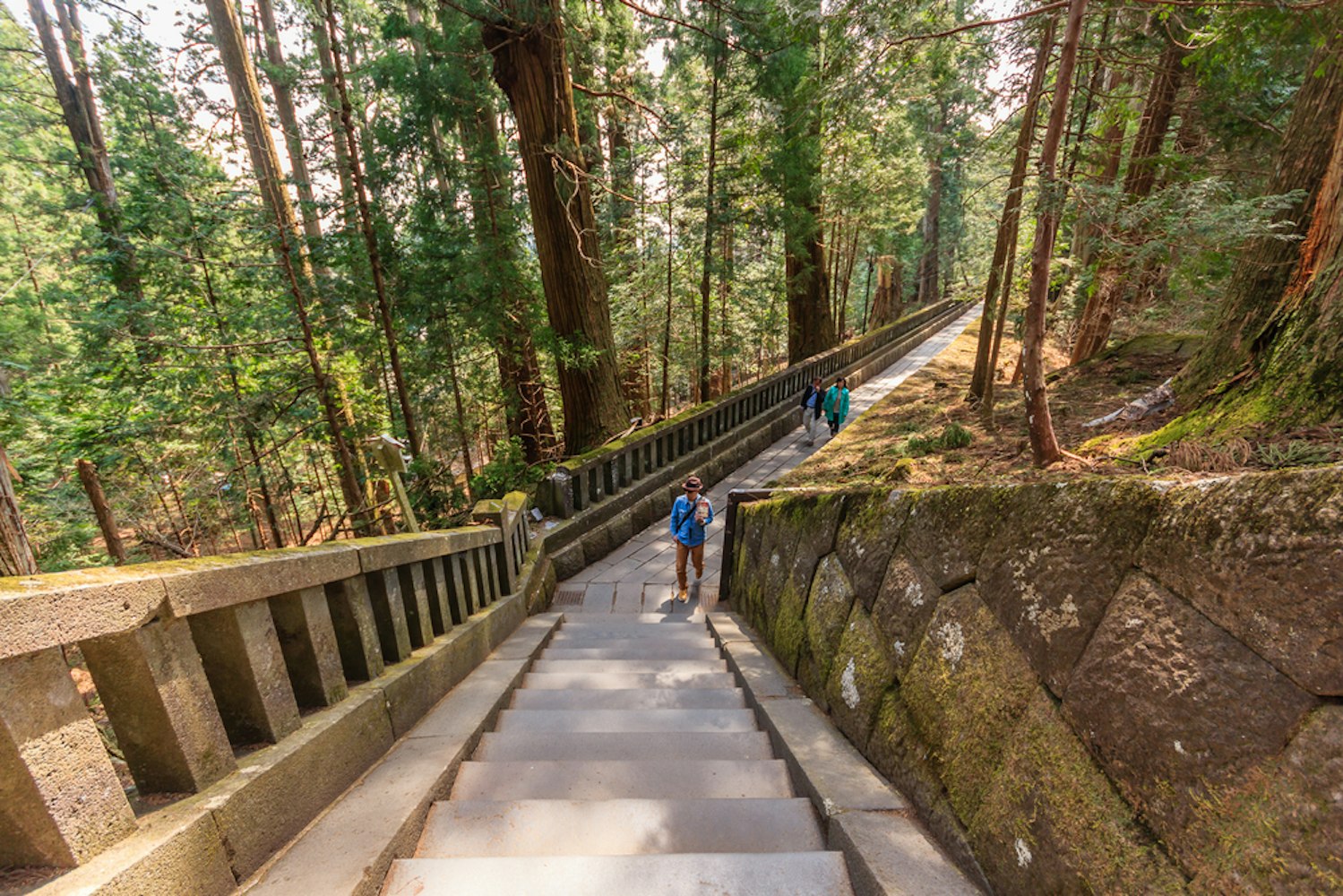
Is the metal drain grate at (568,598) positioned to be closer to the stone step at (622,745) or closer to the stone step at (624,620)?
the stone step at (624,620)

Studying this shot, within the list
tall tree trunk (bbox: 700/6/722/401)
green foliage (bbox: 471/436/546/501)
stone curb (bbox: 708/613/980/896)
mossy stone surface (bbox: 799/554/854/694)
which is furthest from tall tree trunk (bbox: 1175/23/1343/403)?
tall tree trunk (bbox: 700/6/722/401)

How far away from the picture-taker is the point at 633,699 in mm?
3107

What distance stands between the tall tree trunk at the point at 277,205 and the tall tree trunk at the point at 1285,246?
311 inches

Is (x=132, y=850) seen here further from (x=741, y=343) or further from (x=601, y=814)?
(x=741, y=343)

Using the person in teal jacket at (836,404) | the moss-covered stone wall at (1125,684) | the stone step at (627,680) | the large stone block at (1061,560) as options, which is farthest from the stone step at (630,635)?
the person in teal jacket at (836,404)

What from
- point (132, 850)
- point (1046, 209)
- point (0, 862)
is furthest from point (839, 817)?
point (1046, 209)

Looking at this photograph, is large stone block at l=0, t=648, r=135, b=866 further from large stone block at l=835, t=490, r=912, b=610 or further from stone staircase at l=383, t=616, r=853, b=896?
large stone block at l=835, t=490, r=912, b=610

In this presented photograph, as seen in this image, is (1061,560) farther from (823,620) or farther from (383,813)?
(383,813)

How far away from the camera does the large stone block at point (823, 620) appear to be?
8.40 ft

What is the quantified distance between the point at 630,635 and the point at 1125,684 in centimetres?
404

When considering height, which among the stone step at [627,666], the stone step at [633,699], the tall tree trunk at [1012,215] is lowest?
the stone step at [627,666]

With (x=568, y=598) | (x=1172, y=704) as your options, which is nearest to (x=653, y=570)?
(x=568, y=598)

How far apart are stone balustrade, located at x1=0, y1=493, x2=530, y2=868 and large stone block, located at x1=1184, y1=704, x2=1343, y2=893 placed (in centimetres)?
226

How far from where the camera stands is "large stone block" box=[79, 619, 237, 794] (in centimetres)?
132
